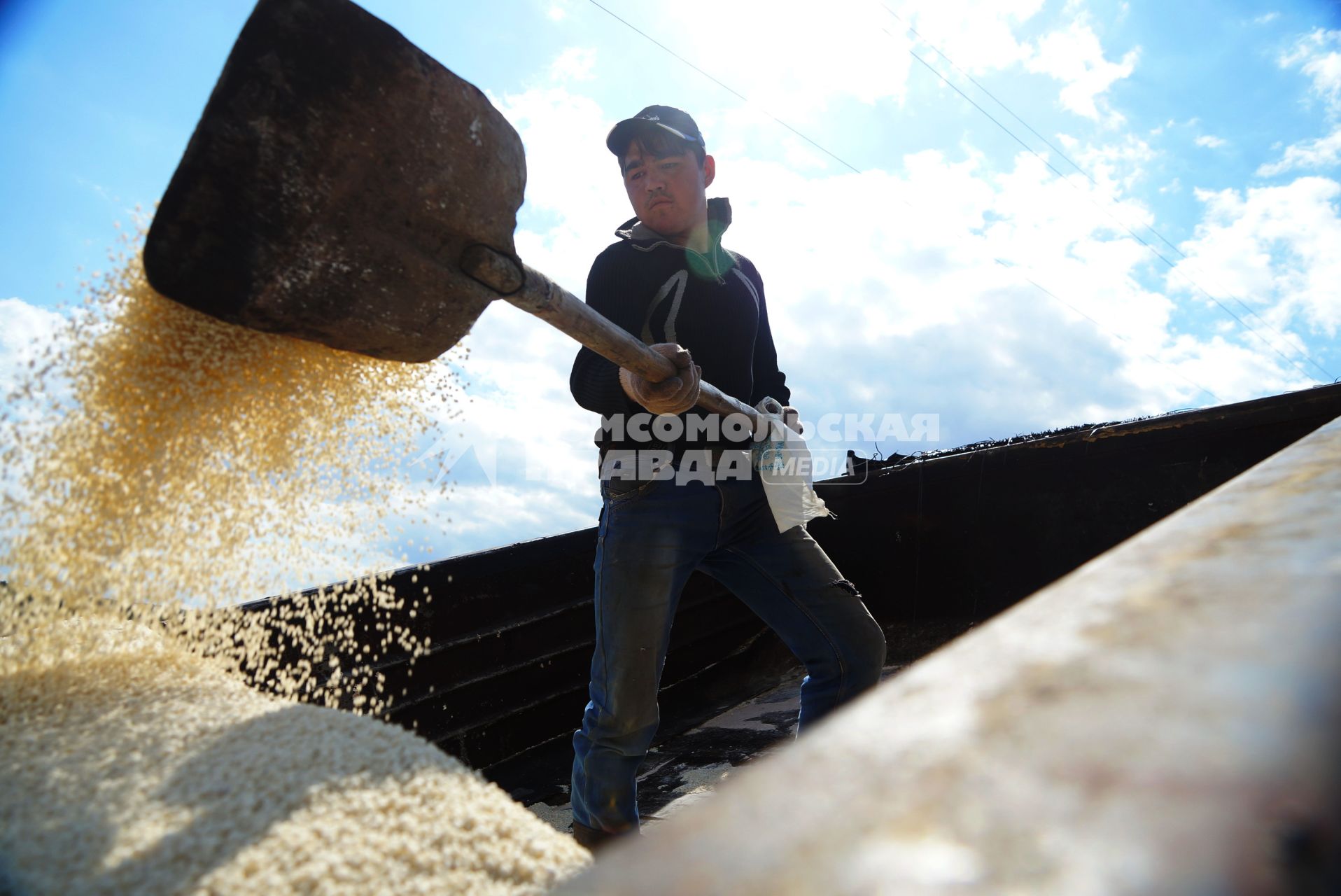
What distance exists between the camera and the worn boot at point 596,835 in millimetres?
1602

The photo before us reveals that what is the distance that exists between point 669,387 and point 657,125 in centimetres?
84

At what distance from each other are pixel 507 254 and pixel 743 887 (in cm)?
142

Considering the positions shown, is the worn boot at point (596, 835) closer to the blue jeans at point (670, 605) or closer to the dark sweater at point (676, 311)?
the blue jeans at point (670, 605)

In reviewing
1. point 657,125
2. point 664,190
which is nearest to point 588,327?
point 664,190

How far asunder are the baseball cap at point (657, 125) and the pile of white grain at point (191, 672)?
103 centimetres

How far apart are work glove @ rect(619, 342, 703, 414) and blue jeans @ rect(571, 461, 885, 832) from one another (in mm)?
178

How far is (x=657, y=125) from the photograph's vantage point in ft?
7.25

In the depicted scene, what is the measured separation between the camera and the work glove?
183 cm

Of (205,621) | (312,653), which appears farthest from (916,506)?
(205,621)

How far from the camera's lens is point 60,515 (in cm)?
123

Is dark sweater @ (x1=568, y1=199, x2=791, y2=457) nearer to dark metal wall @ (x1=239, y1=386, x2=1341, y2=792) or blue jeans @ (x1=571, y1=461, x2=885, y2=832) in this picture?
blue jeans @ (x1=571, y1=461, x2=885, y2=832)

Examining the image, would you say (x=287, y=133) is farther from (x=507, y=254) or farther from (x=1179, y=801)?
(x=1179, y=801)

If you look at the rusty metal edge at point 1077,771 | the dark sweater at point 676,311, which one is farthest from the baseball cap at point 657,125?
the rusty metal edge at point 1077,771

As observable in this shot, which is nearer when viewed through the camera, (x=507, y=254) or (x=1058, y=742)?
(x=1058, y=742)
